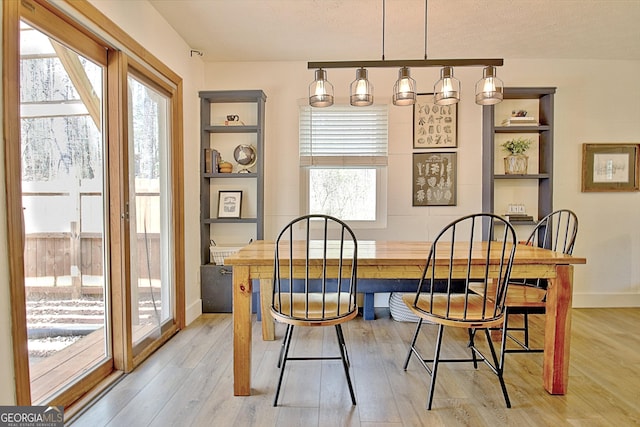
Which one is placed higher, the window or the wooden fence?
the window

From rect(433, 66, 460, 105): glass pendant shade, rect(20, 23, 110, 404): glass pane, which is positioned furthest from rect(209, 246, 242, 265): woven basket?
rect(433, 66, 460, 105): glass pendant shade

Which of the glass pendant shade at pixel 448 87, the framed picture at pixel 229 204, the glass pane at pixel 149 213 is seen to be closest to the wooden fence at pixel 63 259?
the glass pane at pixel 149 213

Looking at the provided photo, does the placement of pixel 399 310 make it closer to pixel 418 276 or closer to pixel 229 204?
pixel 418 276

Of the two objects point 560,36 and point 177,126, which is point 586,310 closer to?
point 560,36

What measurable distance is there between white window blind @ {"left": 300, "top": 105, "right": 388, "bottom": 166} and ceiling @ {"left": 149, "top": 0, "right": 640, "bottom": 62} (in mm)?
533

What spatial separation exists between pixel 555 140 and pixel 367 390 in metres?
3.15

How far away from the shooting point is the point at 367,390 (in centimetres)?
196

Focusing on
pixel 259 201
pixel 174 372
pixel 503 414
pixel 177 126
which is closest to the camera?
pixel 503 414

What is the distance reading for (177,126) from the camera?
2854 mm

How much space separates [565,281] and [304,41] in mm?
2688

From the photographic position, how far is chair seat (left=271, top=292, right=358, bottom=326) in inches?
68.7

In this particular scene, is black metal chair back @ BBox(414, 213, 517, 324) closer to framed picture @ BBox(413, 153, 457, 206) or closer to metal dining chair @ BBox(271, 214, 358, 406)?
metal dining chair @ BBox(271, 214, 358, 406)

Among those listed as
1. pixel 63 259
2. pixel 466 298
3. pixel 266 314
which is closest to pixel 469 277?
pixel 466 298

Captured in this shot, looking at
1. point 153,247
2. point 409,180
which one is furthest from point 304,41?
point 153,247
